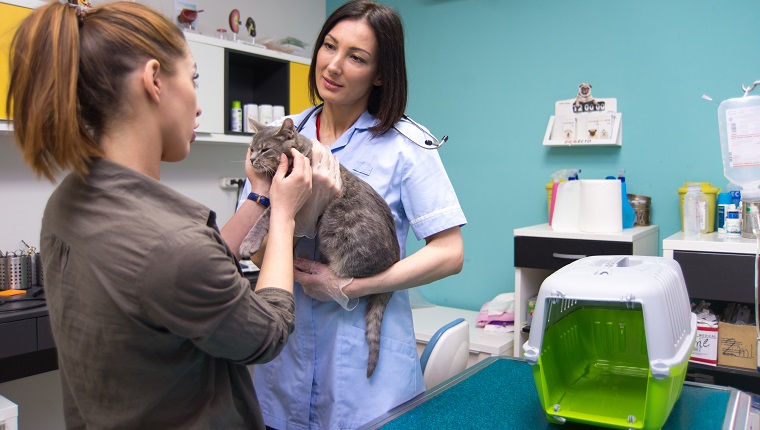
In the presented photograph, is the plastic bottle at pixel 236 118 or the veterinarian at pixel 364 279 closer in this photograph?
the veterinarian at pixel 364 279

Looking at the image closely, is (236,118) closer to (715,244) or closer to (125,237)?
(715,244)

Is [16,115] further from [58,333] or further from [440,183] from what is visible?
[440,183]

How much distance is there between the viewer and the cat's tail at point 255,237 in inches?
52.4

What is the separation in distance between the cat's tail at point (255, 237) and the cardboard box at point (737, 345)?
5.89 ft

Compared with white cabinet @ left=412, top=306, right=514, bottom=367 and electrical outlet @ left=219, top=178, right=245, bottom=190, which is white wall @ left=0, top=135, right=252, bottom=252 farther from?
white cabinet @ left=412, top=306, right=514, bottom=367

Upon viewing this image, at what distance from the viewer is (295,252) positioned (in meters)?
1.49

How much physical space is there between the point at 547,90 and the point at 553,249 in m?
0.95

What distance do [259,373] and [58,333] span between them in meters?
0.68

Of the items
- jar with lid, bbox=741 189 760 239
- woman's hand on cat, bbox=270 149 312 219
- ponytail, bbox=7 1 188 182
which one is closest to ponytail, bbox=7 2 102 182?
ponytail, bbox=7 1 188 182

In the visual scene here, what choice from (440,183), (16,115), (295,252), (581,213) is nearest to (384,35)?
(440,183)

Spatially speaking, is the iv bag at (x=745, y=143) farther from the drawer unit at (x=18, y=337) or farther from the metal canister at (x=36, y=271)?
the metal canister at (x=36, y=271)

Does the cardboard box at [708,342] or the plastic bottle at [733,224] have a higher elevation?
the plastic bottle at [733,224]

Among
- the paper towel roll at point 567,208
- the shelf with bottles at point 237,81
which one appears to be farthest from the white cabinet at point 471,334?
the shelf with bottles at point 237,81

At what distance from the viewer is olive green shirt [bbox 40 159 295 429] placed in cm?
72
